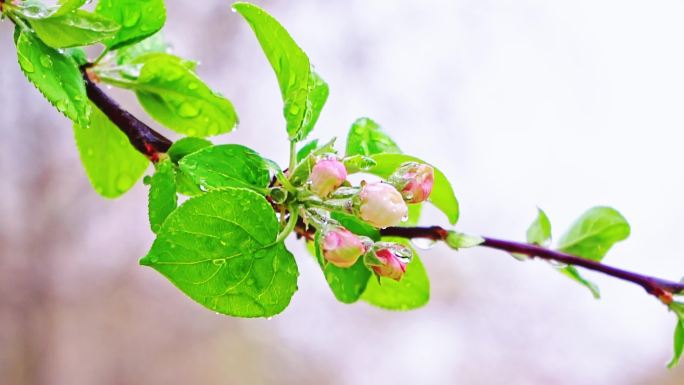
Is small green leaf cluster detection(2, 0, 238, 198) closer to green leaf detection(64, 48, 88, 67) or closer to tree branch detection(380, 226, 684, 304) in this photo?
green leaf detection(64, 48, 88, 67)

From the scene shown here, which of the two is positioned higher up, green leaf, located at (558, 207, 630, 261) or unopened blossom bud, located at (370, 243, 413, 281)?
unopened blossom bud, located at (370, 243, 413, 281)

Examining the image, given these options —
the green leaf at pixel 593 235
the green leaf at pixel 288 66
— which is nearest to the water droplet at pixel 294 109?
the green leaf at pixel 288 66

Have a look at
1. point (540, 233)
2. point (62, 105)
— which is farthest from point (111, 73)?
point (540, 233)

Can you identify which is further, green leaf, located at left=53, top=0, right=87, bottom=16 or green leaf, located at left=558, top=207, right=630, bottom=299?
green leaf, located at left=558, top=207, right=630, bottom=299

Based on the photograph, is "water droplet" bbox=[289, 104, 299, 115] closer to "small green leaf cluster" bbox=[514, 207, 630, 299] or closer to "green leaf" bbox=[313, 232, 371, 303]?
"green leaf" bbox=[313, 232, 371, 303]

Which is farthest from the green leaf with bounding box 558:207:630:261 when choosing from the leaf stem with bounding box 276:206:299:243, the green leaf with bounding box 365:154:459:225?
the leaf stem with bounding box 276:206:299:243

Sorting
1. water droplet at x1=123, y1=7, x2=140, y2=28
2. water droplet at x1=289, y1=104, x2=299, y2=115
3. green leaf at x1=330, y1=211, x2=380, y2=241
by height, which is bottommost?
green leaf at x1=330, y1=211, x2=380, y2=241

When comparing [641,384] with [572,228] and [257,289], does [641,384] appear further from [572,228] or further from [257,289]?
[257,289]
